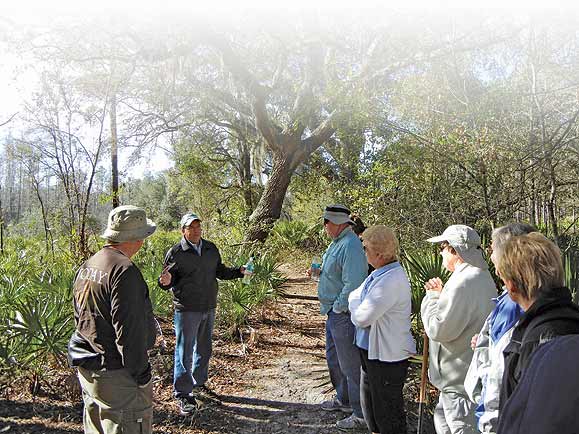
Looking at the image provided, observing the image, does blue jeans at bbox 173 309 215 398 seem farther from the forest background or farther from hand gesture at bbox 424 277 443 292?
hand gesture at bbox 424 277 443 292

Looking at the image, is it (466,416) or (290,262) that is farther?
(290,262)

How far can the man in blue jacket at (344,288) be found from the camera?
3.91 m

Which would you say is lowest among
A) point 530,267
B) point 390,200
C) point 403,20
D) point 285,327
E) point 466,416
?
point 285,327

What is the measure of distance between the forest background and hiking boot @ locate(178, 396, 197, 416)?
1235mm

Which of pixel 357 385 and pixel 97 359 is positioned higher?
pixel 97 359

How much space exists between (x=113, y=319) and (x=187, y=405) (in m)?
2.08

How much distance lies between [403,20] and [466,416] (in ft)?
23.5

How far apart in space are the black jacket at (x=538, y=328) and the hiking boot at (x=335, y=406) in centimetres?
306

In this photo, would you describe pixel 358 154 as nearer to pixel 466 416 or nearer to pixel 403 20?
pixel 403 20

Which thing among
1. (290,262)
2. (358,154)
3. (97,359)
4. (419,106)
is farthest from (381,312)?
(290,262)

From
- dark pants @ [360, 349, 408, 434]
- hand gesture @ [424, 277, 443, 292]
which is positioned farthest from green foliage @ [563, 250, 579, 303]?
dark pants @ [360, 349, 408, 434]

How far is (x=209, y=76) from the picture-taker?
43.8ft

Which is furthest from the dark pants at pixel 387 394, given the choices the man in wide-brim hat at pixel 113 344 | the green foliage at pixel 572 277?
the green foliage at pixel 572 277

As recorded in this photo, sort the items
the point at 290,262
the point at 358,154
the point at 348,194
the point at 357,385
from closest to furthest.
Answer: the point at 357,385, the point at 348,194, the point at 358,154, the point at 290,262
